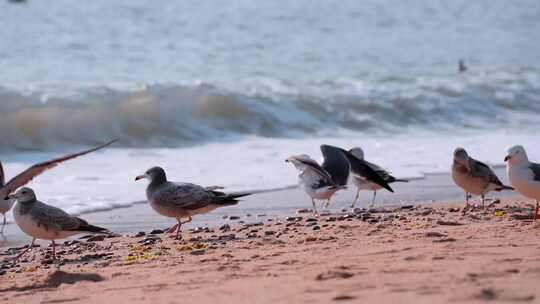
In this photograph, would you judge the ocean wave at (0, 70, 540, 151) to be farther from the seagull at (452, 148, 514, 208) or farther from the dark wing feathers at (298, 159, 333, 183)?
the seagull at (452, 148, 514, 208)

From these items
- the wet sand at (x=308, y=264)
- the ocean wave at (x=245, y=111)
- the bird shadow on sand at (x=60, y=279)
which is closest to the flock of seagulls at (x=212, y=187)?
the wet sand at (x=308, y=264)

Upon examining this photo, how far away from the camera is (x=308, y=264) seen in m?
6.27

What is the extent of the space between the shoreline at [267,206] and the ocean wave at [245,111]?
4875mm

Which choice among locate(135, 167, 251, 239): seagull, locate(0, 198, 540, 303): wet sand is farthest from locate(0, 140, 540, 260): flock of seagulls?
locate(0, 198, 540, 303): wet sand

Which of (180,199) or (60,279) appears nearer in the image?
(60,279)

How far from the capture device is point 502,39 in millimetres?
33531

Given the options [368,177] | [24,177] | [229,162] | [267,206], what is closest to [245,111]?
[229,162]

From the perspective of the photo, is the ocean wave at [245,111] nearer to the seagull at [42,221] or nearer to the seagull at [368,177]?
the seagull at [368,177]

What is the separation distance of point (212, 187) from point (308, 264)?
109 inches

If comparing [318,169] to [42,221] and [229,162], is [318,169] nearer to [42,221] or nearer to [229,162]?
[42,221]

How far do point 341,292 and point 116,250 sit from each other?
2.94m

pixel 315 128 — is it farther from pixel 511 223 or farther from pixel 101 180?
pixel 511 223

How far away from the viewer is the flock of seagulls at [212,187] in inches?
307

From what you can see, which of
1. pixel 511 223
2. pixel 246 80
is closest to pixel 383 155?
pixel 511 223
